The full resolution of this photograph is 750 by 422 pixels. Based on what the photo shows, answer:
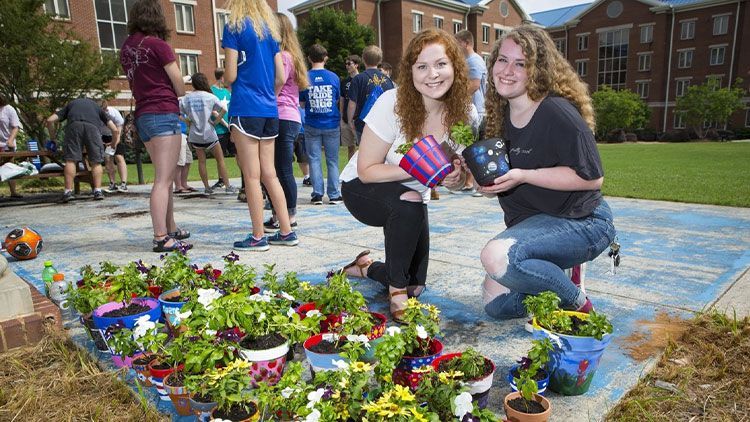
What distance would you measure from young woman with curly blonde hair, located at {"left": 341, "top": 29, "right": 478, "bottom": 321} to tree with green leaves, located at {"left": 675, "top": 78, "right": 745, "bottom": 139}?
4115 centimetres

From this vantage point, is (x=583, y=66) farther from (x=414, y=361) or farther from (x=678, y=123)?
(x=414, y=361)

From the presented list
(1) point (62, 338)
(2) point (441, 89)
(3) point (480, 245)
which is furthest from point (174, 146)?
(3) point (480, 245)

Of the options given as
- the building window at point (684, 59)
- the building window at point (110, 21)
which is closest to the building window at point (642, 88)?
the building window at point (684, 59)

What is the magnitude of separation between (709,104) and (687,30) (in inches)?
324

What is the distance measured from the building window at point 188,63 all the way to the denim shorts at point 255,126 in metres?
24.1

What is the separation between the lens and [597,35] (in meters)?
44.8

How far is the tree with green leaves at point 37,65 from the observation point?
1512 centimetres

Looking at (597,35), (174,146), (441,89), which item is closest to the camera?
(441,89)

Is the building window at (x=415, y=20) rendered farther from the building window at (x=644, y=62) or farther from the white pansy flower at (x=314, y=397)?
the white pansy flower at (x=314, y=397)

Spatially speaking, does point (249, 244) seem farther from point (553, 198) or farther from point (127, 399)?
point (553, 198)

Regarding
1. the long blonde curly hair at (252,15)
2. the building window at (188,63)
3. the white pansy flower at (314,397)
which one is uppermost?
the building window at (188,63)

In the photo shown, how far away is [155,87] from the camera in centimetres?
363

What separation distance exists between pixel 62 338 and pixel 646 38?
161 ft

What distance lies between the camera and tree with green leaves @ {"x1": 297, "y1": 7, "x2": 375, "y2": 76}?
107 feet
